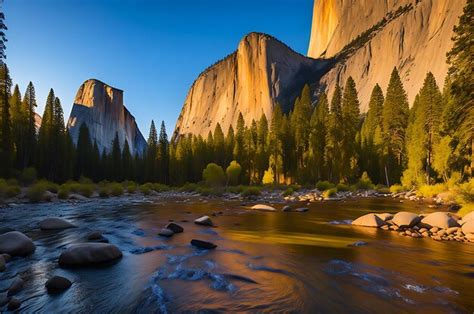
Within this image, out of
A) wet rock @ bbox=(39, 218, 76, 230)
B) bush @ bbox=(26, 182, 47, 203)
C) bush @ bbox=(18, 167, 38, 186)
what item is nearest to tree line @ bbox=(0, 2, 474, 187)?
bush @ bbox=(18, 167, 38, 186)

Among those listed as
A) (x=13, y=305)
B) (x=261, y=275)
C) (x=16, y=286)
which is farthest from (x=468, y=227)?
(x=16, y=286)

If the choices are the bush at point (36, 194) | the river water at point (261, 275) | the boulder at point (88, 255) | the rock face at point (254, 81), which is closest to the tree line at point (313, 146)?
the bush at point (36, 194)

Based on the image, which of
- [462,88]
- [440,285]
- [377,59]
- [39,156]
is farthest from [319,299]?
[377,59]

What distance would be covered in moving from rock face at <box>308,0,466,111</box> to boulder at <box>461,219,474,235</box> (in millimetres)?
57831

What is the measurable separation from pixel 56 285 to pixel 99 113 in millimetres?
146115

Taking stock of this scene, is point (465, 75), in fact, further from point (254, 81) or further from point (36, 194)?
point (254, 81)

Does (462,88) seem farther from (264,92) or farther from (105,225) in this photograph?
(264,92)

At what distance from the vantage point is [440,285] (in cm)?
631

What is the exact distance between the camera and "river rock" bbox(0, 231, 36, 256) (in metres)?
8.34

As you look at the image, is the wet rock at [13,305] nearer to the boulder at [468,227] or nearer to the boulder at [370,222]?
the boulder at [370,222]

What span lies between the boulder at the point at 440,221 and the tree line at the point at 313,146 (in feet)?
49.2

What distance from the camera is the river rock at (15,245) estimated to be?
834 centimetres

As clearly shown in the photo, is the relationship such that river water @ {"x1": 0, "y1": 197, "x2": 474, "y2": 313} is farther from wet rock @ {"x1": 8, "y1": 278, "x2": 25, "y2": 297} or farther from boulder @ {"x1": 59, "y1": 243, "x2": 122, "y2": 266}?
boulder @ {"x1": 59, "y1": 243, "x2": 122, "y2": 266}

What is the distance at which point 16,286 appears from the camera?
19.2 ft
